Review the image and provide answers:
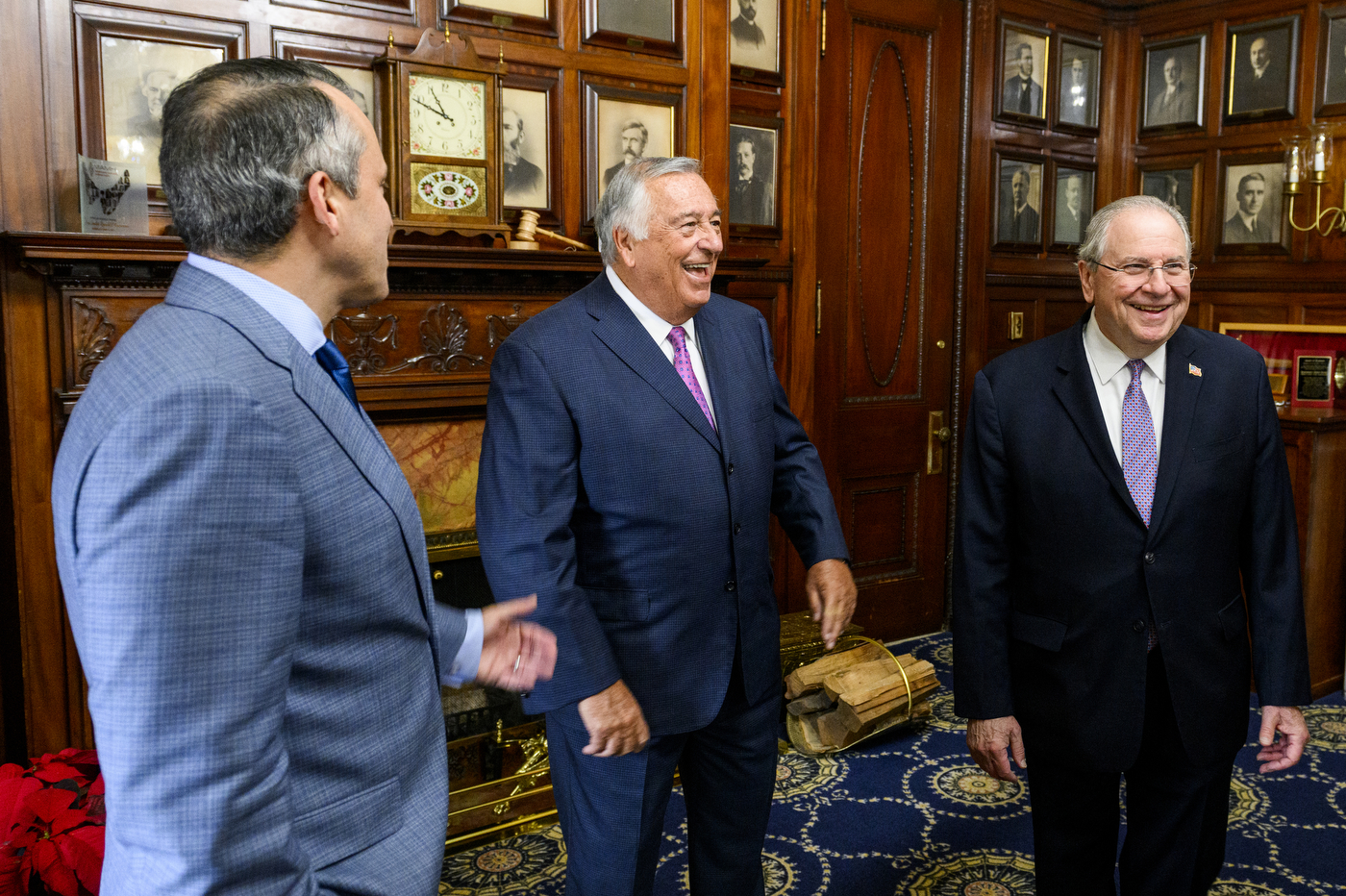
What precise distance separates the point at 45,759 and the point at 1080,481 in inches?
82.2

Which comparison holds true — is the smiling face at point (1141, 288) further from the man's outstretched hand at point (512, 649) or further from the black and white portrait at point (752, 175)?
the black and white portrait at point (752, 175)

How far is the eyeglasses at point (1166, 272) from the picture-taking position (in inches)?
74.9

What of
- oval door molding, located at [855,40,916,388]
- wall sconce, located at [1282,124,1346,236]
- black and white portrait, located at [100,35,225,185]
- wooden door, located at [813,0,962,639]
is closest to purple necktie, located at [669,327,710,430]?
black and white portrait, located at [100,35,225,185]

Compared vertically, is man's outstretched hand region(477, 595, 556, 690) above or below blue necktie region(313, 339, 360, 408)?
below

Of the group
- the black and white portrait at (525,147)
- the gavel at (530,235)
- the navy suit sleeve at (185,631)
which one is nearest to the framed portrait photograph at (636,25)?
the black and white portrait at (525,147)

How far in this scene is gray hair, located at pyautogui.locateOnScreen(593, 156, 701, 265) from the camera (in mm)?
2047

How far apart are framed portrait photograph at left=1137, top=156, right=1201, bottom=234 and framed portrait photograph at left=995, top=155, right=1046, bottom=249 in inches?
20.9

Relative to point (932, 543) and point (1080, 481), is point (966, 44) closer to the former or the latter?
point (932, 543)

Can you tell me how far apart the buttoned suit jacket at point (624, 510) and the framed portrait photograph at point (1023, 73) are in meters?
3.65

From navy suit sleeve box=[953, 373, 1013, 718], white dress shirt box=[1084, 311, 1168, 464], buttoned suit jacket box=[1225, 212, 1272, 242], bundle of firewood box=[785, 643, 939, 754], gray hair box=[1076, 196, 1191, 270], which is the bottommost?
bundle of firewood box=[785, 643, 939, 754]

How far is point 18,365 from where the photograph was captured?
2.50m

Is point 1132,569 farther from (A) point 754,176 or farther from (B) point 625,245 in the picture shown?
(A) point 754,176

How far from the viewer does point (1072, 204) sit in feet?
17.2

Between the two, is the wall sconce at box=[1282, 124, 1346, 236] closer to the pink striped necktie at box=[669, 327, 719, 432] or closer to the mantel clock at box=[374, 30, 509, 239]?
the mantel clock at box=[374, 30, 509, 239]
